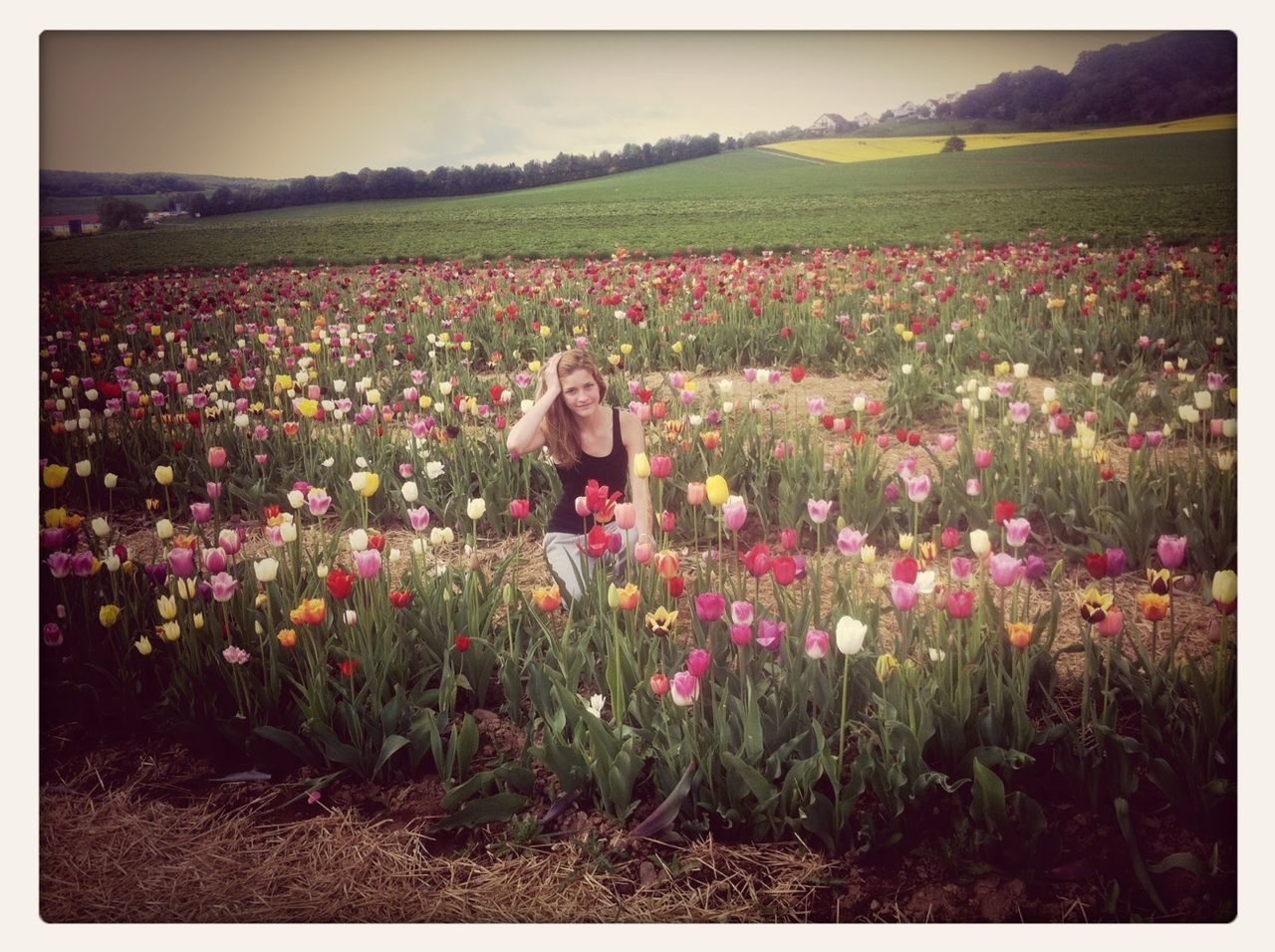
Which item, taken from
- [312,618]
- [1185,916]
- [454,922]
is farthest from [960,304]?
[454,922]

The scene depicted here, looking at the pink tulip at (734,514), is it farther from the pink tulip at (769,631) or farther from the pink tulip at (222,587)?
the pink tulip at (222,587)

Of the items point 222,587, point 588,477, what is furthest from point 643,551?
point 222,587

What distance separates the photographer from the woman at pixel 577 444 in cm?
256

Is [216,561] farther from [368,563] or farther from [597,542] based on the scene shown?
[597,542]

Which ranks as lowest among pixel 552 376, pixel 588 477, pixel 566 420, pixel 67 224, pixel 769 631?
pixel 769 631

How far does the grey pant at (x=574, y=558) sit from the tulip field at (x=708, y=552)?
0.12 feet

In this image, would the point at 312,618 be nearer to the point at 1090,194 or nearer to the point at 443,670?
the point at 443,670

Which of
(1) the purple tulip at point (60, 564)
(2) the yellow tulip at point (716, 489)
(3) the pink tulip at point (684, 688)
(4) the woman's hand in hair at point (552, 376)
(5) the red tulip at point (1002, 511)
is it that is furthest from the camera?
(4) the woman's hand in hair at point (552, 376)

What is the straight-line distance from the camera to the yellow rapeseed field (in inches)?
103

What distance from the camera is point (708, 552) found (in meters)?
2.47

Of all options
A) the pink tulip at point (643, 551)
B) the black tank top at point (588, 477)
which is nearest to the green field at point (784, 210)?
the black tank top at point (588, 477)

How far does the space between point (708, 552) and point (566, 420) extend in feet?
1.72

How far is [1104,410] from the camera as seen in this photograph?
2629 millimetres

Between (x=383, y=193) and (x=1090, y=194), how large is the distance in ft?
6.33
